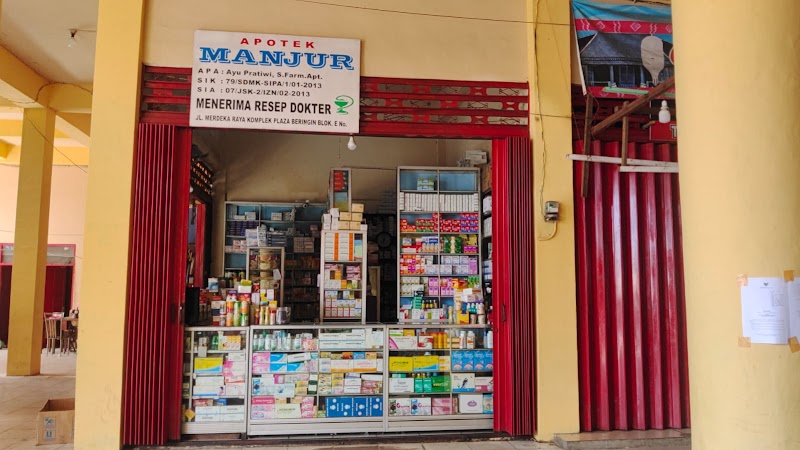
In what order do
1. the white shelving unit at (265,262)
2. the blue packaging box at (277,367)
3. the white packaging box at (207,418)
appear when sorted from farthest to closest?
the white shelving unit at (265,262) < the blue packaging box at (277,367) < the white packaging box at (207,418)

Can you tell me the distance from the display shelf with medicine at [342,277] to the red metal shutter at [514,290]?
185 cm

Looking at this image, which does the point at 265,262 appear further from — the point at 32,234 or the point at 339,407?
the point at 32,234

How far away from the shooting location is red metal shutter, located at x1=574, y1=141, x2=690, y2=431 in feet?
18.1

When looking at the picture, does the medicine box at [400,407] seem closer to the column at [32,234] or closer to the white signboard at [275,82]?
the white signboard at [275,82]

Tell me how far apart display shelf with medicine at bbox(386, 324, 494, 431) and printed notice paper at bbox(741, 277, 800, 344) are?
3166 millimetres

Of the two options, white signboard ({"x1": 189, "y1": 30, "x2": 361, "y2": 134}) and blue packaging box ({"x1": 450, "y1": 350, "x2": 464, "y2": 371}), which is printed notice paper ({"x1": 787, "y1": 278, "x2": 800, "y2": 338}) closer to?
blue packaging box ({"x1": 450, "y1": 350, "x2": 464, "y2": 371})

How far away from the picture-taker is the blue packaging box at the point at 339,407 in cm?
554

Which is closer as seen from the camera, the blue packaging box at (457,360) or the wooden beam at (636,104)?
the wooden beam at (636,104)

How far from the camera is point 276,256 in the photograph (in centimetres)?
924

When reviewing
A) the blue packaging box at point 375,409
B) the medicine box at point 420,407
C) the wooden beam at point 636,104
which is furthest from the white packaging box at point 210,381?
the wooden beam at point 636,104

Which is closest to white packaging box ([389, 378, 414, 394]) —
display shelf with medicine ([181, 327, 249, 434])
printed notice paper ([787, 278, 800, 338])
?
display shelf with medicine ([181, 327, 249, 434])

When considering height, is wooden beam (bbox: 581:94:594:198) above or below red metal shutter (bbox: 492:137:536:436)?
above

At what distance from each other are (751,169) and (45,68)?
982 centimetres

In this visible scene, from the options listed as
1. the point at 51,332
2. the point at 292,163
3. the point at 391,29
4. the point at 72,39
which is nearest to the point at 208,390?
the point at 391,29
